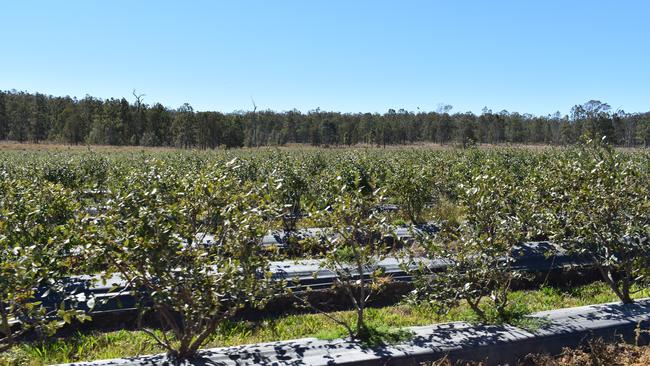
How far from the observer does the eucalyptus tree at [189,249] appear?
A: 4.00 meters

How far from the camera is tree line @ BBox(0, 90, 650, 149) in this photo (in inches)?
2499

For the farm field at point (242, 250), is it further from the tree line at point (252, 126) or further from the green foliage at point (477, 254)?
the tree line at point (252, 126)

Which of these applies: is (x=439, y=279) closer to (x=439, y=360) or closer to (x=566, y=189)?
(x=439, y=360)

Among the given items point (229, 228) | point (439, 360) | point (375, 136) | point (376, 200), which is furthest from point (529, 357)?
point (375, 136)

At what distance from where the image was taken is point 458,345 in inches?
189

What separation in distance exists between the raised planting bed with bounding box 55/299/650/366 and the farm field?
26 cm

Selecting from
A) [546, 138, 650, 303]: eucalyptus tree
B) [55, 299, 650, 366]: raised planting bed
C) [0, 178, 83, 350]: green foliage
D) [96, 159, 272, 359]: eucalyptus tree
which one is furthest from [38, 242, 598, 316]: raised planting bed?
[96, 159, 272, 359]: eucalyptus tree

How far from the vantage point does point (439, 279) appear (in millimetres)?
5469

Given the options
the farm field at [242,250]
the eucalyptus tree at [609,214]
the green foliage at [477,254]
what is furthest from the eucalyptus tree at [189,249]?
the eucalyptus tree at [609,214]

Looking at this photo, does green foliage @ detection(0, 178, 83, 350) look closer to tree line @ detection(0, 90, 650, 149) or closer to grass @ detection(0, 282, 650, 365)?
grass @ detection(0, 282, 650, 365)

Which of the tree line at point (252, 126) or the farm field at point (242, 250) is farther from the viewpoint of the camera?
the tree line at point (252, 126)

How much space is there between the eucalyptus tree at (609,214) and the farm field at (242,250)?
0.02 meters

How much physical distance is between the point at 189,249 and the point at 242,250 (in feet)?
1.65

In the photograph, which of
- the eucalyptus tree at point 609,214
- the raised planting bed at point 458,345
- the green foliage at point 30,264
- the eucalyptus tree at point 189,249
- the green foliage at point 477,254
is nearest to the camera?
the green foliage at point 30,264
